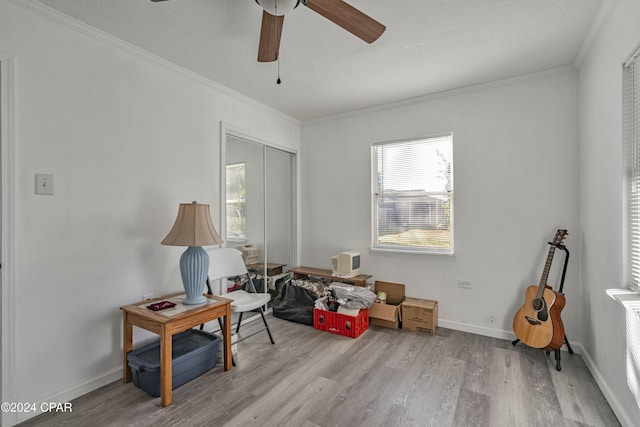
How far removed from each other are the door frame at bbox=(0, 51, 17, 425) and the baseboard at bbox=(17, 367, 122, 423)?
89 millimetres

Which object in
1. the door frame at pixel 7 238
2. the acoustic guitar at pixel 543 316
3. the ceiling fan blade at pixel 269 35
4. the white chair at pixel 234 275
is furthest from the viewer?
the white chair at pixel 234 275

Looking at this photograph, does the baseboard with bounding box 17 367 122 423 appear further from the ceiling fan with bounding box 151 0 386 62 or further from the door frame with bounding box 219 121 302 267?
the ceiling fan with bounding box 151 0 386 62

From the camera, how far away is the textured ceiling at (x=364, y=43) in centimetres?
195

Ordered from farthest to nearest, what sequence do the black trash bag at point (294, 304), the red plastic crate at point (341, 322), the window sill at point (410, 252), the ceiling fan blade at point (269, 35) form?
the black trash bag at point (294, 304)
the window sill at point (410, 252)
the red plastic crate at point (341, 322)
the ceiling fan blade at point (269, 35)

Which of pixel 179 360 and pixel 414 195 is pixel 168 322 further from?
pixel 414 195

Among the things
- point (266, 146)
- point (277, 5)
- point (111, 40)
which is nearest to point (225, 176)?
point (266, 146)

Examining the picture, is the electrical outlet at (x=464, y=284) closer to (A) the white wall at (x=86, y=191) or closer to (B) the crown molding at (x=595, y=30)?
(B) the crown molding at (x=595, y=30)

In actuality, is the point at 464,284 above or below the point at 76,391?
above

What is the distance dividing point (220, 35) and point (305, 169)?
2.29 meters

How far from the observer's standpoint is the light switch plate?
6.34 ft

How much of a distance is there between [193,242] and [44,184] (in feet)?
3.18

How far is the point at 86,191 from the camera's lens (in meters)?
2.16

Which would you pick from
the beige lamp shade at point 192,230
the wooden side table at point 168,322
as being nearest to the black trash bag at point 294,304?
the wooden side table at point 168,322

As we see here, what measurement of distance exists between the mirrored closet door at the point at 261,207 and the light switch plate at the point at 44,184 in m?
1.42
